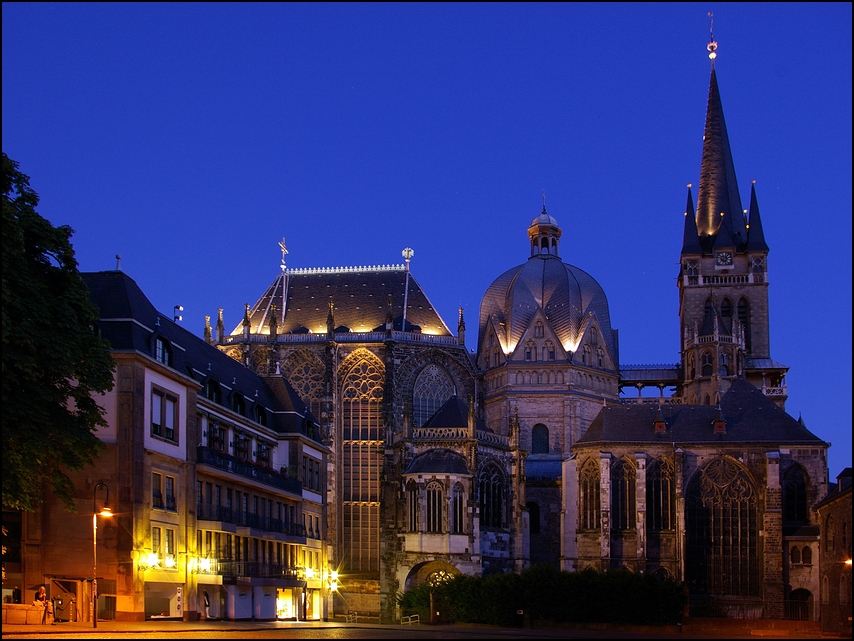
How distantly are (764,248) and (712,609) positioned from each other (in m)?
36.6

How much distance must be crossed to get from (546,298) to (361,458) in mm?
18970

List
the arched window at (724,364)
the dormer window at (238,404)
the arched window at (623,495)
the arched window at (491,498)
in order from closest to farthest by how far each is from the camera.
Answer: the dormer window at (238,404) < the arched window at (491,498) < the arched window at (623,495) < the arched window at (724,364)

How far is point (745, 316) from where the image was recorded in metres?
99.8

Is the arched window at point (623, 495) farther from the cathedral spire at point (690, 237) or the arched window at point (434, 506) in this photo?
the cathedral spire at point (690, 237)

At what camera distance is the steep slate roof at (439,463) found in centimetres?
7531

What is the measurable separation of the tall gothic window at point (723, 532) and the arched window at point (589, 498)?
5306mm

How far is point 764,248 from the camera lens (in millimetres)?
101125

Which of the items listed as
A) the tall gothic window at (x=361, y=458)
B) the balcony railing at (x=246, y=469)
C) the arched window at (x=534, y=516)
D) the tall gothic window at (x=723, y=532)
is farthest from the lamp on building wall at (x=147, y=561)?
the arched window at (x=534, y=516)

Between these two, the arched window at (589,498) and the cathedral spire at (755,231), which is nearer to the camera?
the arched window at (589,498)

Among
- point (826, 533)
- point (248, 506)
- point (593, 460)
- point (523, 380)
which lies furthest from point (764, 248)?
point (248, 506)

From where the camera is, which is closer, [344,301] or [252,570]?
[252,570]

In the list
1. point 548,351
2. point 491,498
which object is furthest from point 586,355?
point 491,498

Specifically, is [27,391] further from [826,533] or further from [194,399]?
[826,533]

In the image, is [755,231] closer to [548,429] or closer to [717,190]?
[717,190]
